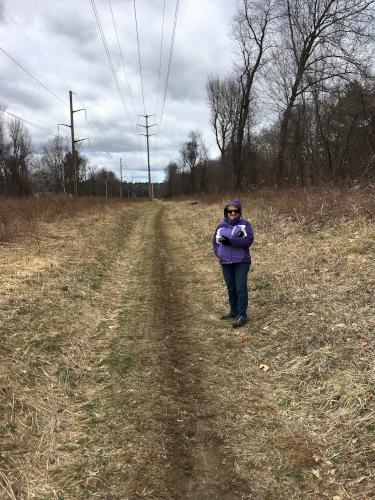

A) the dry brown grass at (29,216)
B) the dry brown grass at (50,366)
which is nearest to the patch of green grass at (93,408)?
the dry brown grass at (50,366)

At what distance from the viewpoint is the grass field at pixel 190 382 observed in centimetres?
328

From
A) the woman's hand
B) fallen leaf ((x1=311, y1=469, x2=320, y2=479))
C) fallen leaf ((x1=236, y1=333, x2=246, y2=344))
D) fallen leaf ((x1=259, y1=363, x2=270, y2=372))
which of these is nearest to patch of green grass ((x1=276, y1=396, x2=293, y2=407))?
fallen leaf ((x1=259, y1=363, x2=270, y2=372))

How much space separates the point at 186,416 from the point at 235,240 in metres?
2.96

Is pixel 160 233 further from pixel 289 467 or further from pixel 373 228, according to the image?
pixel 289 467

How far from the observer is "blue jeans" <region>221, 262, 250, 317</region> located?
6.42 metres

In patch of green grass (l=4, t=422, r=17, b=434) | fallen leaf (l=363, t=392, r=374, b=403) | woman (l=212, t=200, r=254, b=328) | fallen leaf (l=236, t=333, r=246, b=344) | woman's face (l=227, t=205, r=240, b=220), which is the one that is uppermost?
woman's face (l=227, t=205, r=240, b=220)

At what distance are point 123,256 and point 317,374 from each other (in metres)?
9.02

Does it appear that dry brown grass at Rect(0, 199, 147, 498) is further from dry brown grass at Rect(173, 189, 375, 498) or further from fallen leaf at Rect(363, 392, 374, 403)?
fallen leaf at Rect(363, 392, 374, 403)

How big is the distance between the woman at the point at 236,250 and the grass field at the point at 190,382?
0.46 m

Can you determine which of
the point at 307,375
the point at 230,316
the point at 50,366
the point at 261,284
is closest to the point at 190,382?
the point at 307,375

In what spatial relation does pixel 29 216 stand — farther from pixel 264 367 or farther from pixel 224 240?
pixel 264 367

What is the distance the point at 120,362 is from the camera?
534 cm

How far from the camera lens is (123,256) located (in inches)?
506

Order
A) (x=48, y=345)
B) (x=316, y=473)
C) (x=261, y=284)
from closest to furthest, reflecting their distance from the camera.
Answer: (x=316, y=473) → (x=48, y=345) → (x=261, y=284)
